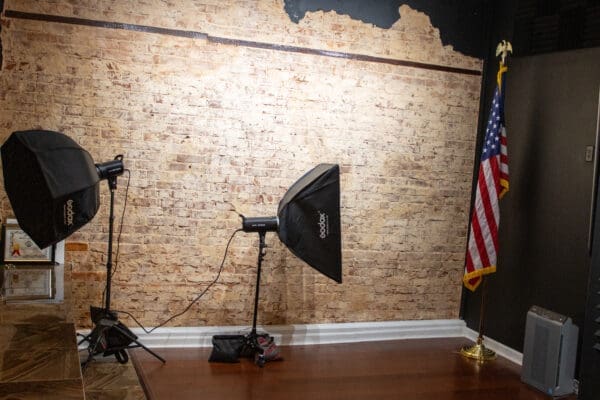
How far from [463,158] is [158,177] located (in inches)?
93.9

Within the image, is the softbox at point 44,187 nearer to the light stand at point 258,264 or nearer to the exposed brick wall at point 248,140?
the exposed brick wall at point 248,140

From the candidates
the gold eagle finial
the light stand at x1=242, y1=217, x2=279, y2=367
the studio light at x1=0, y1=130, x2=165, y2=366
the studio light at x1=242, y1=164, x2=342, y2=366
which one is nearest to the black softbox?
the studio light at x1=242, y1=164, x2=342, y2=366

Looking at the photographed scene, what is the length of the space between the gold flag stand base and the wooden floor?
0.18 ft

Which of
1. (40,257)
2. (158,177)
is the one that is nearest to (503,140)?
(158,177)

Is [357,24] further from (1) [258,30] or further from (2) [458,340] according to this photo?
(2) [458,340]

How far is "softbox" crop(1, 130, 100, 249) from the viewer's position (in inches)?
104

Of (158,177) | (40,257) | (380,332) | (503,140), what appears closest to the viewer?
(40,257)

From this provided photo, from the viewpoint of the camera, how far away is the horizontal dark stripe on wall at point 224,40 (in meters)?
3.68

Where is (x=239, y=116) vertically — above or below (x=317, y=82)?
below

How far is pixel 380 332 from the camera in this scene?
15.2ft

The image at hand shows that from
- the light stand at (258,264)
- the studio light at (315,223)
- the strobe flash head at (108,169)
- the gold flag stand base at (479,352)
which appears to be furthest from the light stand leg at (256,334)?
the gold flag stand base at (479,352)

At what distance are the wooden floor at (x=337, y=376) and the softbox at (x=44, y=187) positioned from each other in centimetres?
113

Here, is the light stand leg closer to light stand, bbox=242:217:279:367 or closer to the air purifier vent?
light stand, bbox=242:217:279:367

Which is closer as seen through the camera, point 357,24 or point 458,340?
point 357,24
